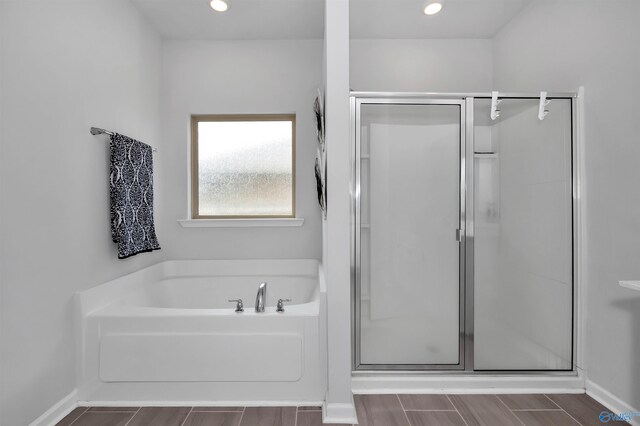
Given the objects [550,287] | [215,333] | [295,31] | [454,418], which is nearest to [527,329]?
[550,287]

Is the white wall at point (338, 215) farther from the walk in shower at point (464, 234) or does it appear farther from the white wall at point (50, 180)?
the white wall at point (50, 180)

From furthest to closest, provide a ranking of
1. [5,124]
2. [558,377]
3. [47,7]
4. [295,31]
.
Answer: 1. [295,31]
2. [558,377]
3. [47,7]
4. [5,124]

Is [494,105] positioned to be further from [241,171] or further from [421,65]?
[241,171]

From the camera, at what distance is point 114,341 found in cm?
183

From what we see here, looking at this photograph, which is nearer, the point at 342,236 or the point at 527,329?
the point at 342,236

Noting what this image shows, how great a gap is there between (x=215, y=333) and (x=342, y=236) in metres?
0.86

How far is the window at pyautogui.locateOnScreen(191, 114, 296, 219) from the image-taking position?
2998 mm

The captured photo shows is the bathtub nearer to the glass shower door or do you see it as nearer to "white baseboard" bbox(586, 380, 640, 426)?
the glass shower door

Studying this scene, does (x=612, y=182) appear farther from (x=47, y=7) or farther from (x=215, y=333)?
(x=47, y=7)

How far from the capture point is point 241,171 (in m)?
3.02

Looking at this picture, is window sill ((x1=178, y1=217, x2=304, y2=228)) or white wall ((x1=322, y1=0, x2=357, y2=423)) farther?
window sill ((x1=178, y1=217, x2=304, y2=228))

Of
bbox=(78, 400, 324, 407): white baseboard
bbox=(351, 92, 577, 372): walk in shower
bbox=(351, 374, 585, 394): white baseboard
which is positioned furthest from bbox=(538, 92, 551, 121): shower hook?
bbox=(78, 400, 324, 407): white baseboard

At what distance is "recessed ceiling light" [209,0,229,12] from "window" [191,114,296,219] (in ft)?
2.81

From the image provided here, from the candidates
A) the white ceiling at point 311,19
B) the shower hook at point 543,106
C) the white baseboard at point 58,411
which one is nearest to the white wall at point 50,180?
the white baseboard at point 58,411
